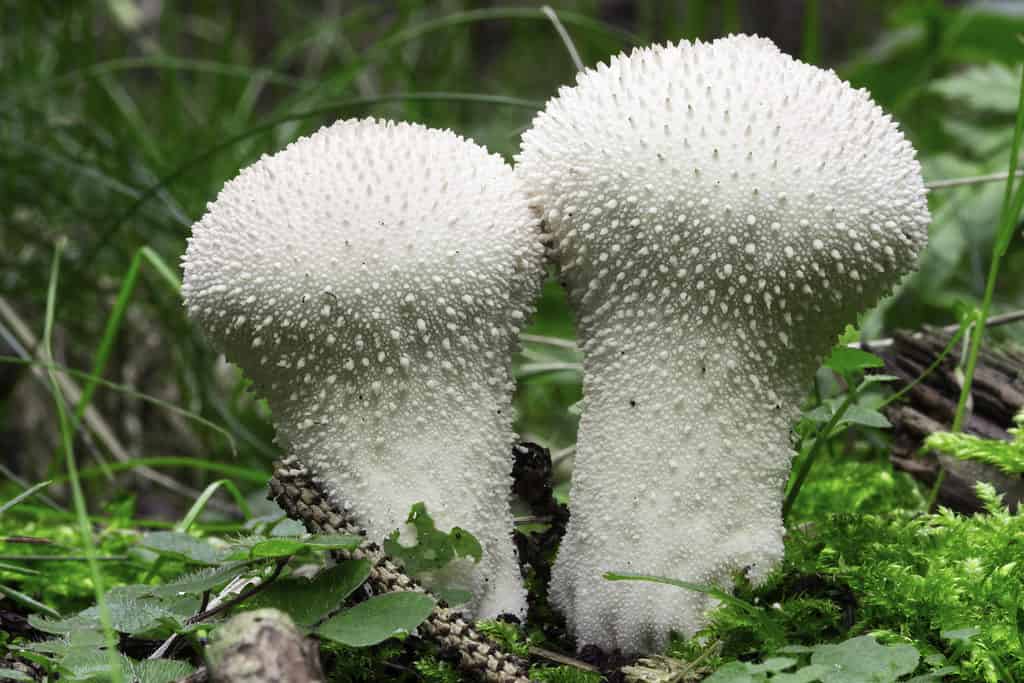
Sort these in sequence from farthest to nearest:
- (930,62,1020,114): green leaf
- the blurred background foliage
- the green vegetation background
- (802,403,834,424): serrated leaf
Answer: (930,62,1020,114): green leaf, the blurred background foliage, the green vegetation background, (802,403,834,424): serrated leaf

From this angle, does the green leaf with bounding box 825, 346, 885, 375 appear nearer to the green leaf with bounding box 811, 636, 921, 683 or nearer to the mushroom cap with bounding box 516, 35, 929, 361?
the mushroom cap with bounding box 516, 35, 929, 361

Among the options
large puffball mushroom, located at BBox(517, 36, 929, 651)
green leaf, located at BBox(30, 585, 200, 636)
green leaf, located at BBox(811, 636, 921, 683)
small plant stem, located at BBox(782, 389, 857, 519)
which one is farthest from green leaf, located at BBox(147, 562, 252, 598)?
small plant stem, located at BBox(782, 389, 857, 519)

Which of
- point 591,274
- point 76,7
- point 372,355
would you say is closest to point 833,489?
point 591,274

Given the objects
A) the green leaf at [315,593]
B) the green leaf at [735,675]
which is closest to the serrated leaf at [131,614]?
the green leaf at [315,593]

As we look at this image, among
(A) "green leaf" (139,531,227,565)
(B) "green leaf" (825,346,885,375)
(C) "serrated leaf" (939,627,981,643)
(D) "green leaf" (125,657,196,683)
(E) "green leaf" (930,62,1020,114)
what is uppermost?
(E) "green leaf" (930,62,1020,114)

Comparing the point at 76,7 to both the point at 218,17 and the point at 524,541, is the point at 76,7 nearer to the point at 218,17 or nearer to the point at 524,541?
the point at 218,17

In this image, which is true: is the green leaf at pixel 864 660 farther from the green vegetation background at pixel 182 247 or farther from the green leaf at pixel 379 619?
the green leaf at pixel 379 619

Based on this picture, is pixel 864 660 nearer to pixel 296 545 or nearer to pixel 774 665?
pixel 774 665
